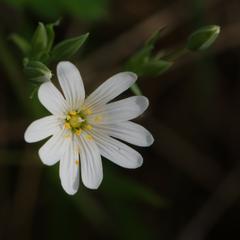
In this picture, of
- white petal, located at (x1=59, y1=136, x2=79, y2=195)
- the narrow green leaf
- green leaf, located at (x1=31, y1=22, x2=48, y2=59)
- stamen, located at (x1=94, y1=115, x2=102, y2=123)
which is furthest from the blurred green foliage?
white petal, located at (x1=59, y1=136, x2=79, y2=195)

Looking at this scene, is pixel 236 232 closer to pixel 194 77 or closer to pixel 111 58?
→ pixel 194 77

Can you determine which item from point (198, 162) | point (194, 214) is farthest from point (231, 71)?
point (194, 214)

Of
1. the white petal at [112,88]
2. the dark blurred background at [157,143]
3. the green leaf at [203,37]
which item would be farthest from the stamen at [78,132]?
the dark blurred background at [157,143]

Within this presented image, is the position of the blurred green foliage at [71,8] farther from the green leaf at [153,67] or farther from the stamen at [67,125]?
the stamen at [67,125]

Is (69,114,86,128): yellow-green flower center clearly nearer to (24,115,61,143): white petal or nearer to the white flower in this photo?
the white flower

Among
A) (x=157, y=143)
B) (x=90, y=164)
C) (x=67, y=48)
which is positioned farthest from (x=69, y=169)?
(x=157, y=143)

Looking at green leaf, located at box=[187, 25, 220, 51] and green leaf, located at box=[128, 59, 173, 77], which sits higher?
green leaf, located at box=[187, 25, 220, 51]
